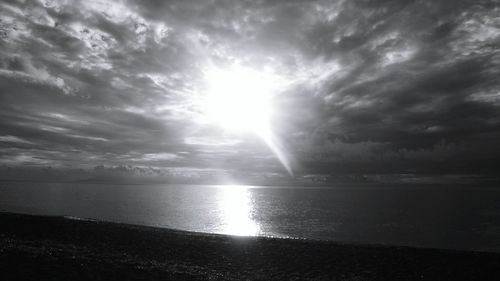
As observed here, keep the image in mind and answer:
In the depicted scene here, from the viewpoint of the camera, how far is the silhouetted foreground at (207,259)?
20938 millimetres

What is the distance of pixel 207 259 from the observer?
29.1 m

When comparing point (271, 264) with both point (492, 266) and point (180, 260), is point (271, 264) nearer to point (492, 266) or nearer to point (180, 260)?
point (180, 260)

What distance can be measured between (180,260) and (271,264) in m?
8.29

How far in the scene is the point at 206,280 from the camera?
20250 mm

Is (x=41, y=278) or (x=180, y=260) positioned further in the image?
(x=180, y=260)

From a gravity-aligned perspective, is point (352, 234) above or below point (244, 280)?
below

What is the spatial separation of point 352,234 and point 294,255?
35.2 metres

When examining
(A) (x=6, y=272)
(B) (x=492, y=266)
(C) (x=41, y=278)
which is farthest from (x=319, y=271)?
(A) (x=6, y=272)

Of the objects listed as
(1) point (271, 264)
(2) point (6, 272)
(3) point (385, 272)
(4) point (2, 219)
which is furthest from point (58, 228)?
(3) point (385, 272)

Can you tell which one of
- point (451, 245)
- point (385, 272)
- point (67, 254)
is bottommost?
point (451, 245)

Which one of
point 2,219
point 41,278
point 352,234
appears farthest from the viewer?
point 352,234

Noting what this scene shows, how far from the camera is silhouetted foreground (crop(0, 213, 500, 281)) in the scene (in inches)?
824

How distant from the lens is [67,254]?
25.8m

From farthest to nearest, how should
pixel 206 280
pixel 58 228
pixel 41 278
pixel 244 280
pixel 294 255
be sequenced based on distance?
pixel 58 228 < pixel 294 255 < pixel 244 280 < pixel 206 280 < pixel 41 278
